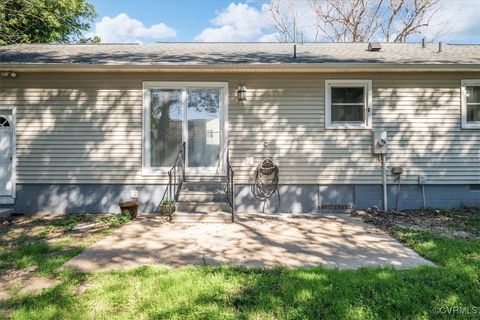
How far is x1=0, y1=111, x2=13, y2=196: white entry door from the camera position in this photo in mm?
7363

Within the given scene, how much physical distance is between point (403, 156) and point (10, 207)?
28.2 ft

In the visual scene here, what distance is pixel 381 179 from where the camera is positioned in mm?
7387

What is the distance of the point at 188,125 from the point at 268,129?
1752 mm

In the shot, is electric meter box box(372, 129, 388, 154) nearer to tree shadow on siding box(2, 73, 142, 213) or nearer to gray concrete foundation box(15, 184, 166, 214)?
gray concrete foundation box(15, 184, 166, 214)

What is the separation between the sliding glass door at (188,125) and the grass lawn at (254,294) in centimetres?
380

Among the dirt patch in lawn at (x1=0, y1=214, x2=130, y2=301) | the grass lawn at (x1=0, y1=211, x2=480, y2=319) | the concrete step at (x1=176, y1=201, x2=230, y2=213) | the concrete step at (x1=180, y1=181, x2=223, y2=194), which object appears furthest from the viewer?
the concrete step at (x1=180, y1=181, x2=223, y2=194)

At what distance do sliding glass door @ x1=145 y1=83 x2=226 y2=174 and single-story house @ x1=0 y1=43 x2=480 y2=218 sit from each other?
0.07ft

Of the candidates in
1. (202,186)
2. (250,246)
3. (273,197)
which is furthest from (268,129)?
(250,246)

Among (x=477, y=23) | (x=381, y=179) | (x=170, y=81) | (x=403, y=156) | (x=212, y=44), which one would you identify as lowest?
(x=381, y=179)

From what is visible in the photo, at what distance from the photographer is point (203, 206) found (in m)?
6.66

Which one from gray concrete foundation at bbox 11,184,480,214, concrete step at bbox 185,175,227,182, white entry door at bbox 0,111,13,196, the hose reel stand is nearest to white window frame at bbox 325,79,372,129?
gray concrete foundation at bbox 11,184,480,214

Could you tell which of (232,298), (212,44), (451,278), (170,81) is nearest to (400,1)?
(212,44)

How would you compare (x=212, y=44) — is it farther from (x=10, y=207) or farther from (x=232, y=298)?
A: (x=232, y=298)

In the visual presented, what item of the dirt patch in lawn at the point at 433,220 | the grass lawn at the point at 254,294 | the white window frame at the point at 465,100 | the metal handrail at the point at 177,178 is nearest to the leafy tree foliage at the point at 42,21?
→ the metal handrail at the point at 177,178
